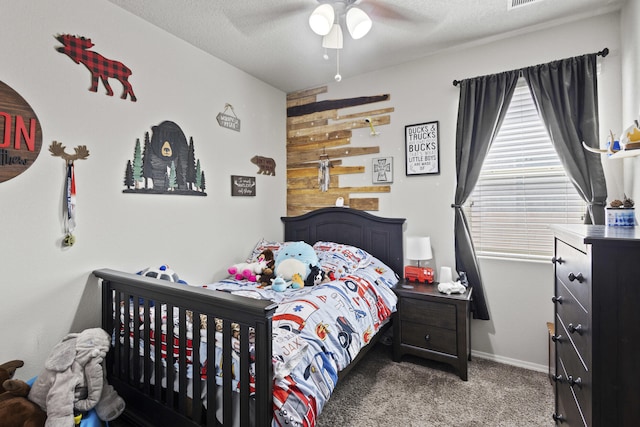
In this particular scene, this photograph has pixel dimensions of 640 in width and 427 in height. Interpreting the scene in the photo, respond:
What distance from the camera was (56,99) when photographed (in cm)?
178

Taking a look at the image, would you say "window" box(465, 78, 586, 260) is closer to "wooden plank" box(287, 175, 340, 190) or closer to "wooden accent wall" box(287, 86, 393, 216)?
"wooden accent wall" box(287, 86, 393, 216)

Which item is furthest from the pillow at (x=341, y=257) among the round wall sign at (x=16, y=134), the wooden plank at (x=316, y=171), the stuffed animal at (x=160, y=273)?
the round wall sign at (x=16, y=134)

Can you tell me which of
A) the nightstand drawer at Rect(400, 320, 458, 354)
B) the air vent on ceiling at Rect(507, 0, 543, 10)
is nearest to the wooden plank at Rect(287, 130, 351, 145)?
the air vent on ceiling at Rect(507, 0, 543, 10)

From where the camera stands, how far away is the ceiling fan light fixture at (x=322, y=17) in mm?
1807

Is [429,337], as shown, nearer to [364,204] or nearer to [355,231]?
[355,231]

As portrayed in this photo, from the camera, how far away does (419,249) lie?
2.65 meters

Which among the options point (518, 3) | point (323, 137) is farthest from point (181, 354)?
point (518, 3)

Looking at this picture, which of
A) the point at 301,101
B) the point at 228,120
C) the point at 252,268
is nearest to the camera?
the point at 252,268

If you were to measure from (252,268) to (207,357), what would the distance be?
1.33 metres

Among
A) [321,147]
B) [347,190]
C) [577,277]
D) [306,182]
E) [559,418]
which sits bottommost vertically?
[559,418]

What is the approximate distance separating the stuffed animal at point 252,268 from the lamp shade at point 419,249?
1216 mm

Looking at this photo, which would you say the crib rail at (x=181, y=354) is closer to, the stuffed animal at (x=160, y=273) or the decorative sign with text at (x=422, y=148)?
the stuffed animal at (x=160, y=273)

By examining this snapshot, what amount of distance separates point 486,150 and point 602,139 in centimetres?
71

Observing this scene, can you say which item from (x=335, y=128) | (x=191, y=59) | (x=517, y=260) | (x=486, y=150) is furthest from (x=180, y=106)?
(x=517, y=260)
